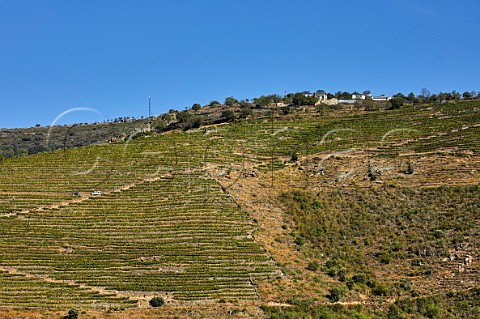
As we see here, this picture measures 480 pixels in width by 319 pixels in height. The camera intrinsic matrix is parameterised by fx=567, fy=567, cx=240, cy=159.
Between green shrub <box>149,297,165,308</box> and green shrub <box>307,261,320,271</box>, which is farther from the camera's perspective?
green shrub <box>307,261,320,271</box>

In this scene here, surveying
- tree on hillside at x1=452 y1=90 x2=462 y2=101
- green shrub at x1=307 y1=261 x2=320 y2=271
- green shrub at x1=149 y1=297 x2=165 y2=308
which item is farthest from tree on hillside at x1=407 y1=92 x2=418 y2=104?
green shrub at x1=149 y1=297 x2=165 y2=308

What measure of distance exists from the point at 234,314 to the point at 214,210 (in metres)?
16.9

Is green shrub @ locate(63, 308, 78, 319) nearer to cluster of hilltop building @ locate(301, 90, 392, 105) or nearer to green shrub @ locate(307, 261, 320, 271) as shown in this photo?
green shrub @ locate(307, 261, 320, 271)

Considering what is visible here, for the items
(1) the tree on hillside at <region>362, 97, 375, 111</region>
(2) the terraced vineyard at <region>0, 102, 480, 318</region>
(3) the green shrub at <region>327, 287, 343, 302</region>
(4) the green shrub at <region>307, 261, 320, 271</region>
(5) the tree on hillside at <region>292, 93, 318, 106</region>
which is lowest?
(3) the green shrub at <region>327, 287, 343, 302</region>

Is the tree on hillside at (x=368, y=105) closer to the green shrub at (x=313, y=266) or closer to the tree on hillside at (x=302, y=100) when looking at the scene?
the tree on hillside at (x=302, y=100)

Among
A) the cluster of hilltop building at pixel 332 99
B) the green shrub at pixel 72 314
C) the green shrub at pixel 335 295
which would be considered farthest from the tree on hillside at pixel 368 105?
the green shrub at pixel 72 314

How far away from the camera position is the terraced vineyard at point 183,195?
1679 inches

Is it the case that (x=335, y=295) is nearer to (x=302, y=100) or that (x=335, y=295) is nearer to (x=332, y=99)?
(x=302, y=100)

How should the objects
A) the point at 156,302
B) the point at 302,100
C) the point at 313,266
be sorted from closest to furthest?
the point at 156,302
the point at 313,266
the point at 302,100

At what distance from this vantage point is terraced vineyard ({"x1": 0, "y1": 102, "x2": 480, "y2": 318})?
42656 millimetres

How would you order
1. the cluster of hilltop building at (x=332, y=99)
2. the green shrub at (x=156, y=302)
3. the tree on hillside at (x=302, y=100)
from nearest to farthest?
1. the green shrub at (x=156, y=302)
2. the tree on hillside at (x=302, y=100)
3. the cluster of hilltop building at (x=332, y=99)

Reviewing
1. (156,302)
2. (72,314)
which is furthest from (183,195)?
(72,314)

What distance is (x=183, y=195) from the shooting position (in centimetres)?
5762

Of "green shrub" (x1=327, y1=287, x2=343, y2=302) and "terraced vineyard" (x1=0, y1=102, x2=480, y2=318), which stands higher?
"terraced vineyard" (x1=0, y1=102, x2=480, y2=318)
